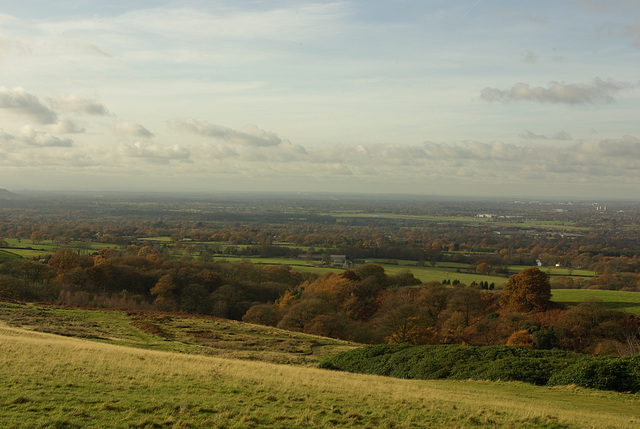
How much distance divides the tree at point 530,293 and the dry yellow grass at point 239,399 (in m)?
39.0

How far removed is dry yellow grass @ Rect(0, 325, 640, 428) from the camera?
12008mm

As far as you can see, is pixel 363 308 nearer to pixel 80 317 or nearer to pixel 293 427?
pixel 80 317

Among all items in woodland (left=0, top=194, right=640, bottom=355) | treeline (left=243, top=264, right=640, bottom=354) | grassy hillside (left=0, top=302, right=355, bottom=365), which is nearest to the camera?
grassy hillside (left=0, top=302, right=355, bottom=365)

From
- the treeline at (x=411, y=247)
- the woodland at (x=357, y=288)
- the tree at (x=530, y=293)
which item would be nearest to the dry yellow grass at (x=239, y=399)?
the woodland at (x=357, y=288)

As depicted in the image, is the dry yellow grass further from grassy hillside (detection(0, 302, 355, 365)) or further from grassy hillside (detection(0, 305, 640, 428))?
grassy hillside (detection(0, 302, 355, 365))

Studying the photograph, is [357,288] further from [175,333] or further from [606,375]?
[606,375]

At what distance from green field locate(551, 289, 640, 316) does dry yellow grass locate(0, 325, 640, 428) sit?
4088 cm

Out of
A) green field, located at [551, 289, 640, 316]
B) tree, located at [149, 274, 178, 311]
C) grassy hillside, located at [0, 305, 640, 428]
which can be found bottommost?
tree, located at [149, 274, 178, 311]

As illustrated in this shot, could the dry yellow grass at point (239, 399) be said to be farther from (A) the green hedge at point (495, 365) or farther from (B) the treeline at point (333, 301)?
(B) the treeline at point (333, 301)

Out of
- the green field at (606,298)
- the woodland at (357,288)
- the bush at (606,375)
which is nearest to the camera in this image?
the bush at (606,375)

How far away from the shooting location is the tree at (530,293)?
56.7 m

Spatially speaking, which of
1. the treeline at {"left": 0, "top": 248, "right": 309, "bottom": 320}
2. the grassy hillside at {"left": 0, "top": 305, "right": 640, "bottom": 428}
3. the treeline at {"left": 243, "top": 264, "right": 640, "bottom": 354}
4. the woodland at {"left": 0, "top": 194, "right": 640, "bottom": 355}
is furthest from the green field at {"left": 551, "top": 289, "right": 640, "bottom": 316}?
the treeline at {"left": 0, "top": 248, "right": 309, "bottom": 320}

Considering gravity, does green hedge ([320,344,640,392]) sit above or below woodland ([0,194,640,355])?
above

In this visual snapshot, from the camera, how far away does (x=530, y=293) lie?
5675 centimetres
